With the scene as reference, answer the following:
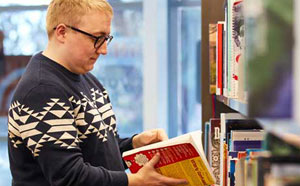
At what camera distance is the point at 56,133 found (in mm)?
1432

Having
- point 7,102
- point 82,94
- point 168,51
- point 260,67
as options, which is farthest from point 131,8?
point 260,67

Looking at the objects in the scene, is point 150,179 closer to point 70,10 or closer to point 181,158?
point 181,158

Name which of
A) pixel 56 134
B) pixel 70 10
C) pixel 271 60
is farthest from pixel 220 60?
pixel 271 60

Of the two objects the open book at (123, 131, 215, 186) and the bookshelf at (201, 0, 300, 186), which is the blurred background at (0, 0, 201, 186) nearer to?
the open book at (123, 131, 215, 186)

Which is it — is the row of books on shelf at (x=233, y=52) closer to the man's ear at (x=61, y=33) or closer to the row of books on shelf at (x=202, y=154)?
the row of books on shelf at (x=202, y=154)

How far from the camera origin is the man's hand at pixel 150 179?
5.11 ft

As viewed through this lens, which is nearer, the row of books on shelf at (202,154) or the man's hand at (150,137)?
the row of books on shelf at (202,154)

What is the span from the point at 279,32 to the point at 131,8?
3.54 meters

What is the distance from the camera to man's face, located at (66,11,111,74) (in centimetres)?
157

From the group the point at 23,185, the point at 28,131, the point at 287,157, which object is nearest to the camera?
the point at 287,157

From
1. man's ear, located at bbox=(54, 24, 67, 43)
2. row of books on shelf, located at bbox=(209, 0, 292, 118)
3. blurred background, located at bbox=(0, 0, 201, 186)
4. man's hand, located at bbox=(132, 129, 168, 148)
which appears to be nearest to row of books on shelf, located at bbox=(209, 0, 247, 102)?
man's hand, located at bbox=(132, 129, 168, 148)

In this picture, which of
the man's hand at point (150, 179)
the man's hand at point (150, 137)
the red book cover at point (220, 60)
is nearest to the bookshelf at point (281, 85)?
the man's hand at point (150, 179)

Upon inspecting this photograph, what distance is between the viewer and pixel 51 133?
4.68 ft

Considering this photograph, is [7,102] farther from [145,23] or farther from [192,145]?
[192,145]
